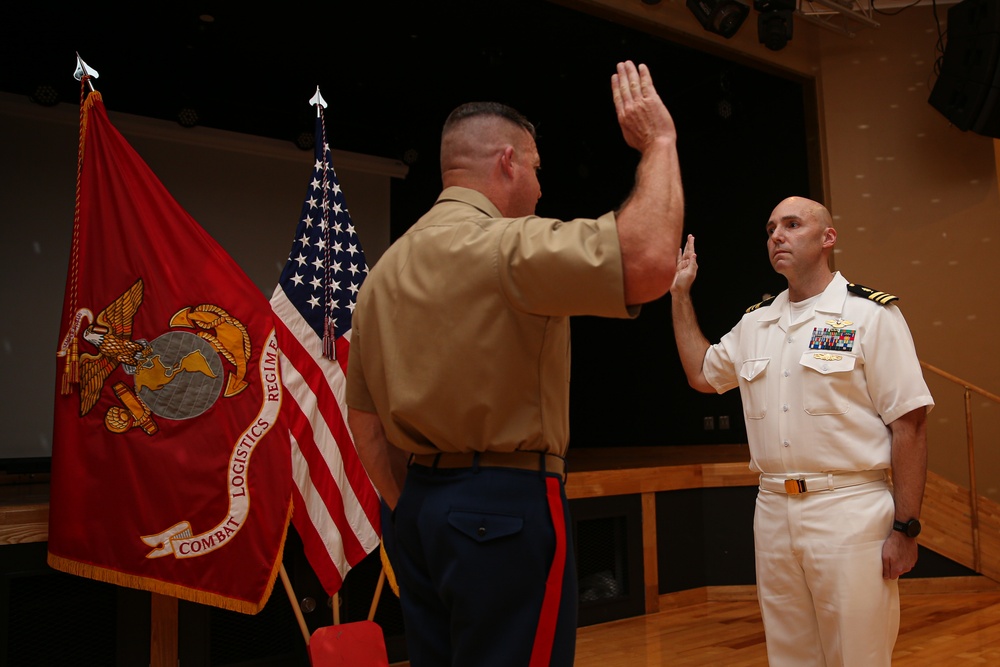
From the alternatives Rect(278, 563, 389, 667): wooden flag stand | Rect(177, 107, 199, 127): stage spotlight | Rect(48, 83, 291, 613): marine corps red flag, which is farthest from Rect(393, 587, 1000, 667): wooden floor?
Rect(177, 107, 199, 127): stage spotlight

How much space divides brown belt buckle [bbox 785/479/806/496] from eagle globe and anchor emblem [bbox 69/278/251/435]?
1883 millimetres

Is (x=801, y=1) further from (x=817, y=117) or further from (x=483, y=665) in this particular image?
(x=483, y=665)

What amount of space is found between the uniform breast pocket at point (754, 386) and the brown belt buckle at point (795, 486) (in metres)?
0.22

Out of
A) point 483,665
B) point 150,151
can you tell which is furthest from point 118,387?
point 150,151

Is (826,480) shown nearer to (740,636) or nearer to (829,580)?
(829,580)

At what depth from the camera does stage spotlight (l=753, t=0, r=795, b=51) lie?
5.30m

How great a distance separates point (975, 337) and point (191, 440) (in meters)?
5.23

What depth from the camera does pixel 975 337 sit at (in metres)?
5.74

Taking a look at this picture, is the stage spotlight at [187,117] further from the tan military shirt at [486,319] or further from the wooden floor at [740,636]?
the tan military shirt at [486,319]

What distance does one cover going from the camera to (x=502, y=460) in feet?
4.19

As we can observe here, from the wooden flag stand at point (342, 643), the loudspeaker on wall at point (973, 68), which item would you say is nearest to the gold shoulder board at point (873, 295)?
the wooden flag stand at point (342, 643)

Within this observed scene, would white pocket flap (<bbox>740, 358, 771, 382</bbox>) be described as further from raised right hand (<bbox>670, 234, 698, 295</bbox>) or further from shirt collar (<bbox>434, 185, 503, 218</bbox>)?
shirt collar (<bbox>434, 185, 503, 218</bbox>)

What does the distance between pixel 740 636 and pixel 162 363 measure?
290 centimetres

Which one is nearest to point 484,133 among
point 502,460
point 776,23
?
point 502,460
